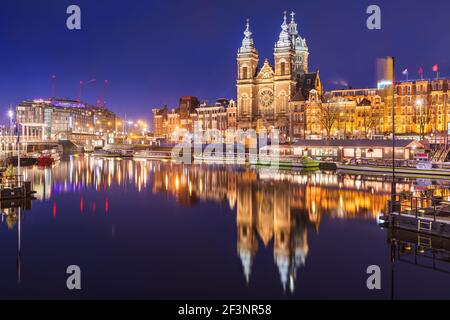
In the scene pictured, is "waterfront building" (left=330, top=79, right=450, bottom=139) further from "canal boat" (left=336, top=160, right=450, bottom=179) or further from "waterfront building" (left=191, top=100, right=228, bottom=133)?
"canal boat" (left=336, top=160, right=450, bottom=179)

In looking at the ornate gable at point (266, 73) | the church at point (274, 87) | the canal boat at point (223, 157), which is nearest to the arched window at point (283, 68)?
the church at point (274, 87)

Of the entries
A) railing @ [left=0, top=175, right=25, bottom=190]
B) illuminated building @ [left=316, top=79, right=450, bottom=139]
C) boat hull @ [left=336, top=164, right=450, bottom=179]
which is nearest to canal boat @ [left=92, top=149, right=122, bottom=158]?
illuminated building @ [left=316, top=79, right=450, bottom=139]

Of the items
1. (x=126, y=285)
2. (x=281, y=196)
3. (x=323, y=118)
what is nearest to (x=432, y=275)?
(x=126, y=285)

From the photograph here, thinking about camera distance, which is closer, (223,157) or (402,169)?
(402,169)

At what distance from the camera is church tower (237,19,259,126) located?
421 feet

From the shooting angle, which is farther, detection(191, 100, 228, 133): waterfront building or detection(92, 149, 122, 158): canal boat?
detection(191, 100, 228, 133): waterfront building

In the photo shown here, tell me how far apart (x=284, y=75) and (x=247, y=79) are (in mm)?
11336

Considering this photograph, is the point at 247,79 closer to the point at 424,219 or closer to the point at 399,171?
the point at 399,171

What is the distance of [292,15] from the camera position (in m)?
142

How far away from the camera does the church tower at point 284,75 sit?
4776 inches

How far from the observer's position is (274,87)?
124625 millimetres

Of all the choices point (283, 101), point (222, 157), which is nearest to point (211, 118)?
point (283, 101)

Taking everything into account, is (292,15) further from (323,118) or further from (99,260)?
(99,260)

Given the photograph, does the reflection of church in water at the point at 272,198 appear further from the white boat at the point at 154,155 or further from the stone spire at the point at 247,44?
the stone spire at the point at 247,44
